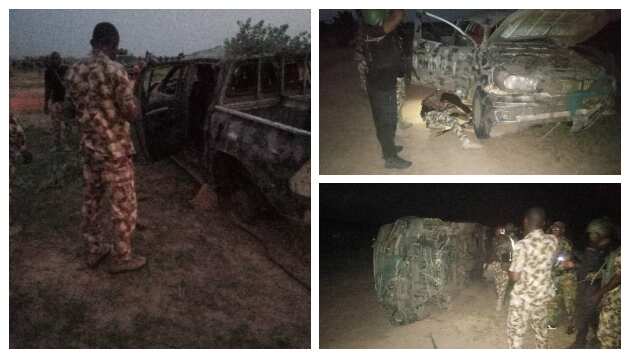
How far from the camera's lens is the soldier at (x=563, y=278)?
4012 millimetres

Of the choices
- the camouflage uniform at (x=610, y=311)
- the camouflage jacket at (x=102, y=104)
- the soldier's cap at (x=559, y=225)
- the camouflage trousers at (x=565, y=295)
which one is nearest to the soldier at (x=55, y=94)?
the camouflage jacket at (x=102, y=104)

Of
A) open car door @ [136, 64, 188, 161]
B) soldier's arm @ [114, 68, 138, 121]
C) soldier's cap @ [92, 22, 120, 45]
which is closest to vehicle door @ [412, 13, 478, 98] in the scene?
open car door @ [136, 64, 188, 161]

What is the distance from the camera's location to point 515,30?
412 cm

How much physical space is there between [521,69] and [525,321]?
5.34ft

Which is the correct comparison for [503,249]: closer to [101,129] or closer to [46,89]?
[101,129]

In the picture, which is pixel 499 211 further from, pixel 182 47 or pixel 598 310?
pixel 182 47

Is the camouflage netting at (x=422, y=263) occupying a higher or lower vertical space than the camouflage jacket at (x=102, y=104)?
lower

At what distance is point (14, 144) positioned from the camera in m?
4.09

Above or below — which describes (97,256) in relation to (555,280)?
above

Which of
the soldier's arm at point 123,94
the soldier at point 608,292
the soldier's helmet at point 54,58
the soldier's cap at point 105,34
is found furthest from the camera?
the soldier at point 608,292

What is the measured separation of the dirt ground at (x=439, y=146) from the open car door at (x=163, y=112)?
934 millimetres

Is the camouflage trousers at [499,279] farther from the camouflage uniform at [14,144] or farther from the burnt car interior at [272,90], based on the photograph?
the camouflage uniform at [14,144]

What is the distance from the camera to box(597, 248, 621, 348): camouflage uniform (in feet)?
13.4

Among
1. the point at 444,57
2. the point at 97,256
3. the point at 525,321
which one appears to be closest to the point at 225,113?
the point at 97,256
